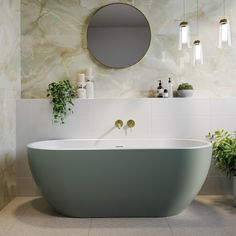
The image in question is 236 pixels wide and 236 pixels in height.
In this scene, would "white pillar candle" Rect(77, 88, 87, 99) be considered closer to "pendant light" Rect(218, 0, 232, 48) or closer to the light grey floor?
the light grey floor

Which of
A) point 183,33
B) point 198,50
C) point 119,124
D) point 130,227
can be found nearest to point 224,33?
point 198,50

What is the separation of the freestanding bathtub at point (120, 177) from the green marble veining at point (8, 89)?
1.71 ft

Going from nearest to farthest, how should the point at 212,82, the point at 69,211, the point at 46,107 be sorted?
1. the point at 69,211
2. the point at 46,107
3. the point at 212,82

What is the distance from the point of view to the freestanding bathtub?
1910 millimetres

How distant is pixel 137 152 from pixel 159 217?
63 centimetres

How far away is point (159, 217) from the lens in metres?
2.07

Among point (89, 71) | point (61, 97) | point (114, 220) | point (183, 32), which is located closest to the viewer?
point (114, 220)

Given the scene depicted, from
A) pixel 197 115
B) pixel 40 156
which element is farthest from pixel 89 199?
pixel 197 115

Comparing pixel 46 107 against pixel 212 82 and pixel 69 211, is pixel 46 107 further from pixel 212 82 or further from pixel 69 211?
pixel 212 82

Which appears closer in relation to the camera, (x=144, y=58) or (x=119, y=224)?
(x=119, y=224)

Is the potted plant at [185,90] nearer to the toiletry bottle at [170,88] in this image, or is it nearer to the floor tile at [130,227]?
the toiletry bottle at [170,88]

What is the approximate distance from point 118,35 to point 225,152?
1.73 m

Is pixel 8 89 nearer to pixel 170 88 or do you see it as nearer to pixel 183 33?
pixel 170 88

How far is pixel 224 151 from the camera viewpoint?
2.37 m
